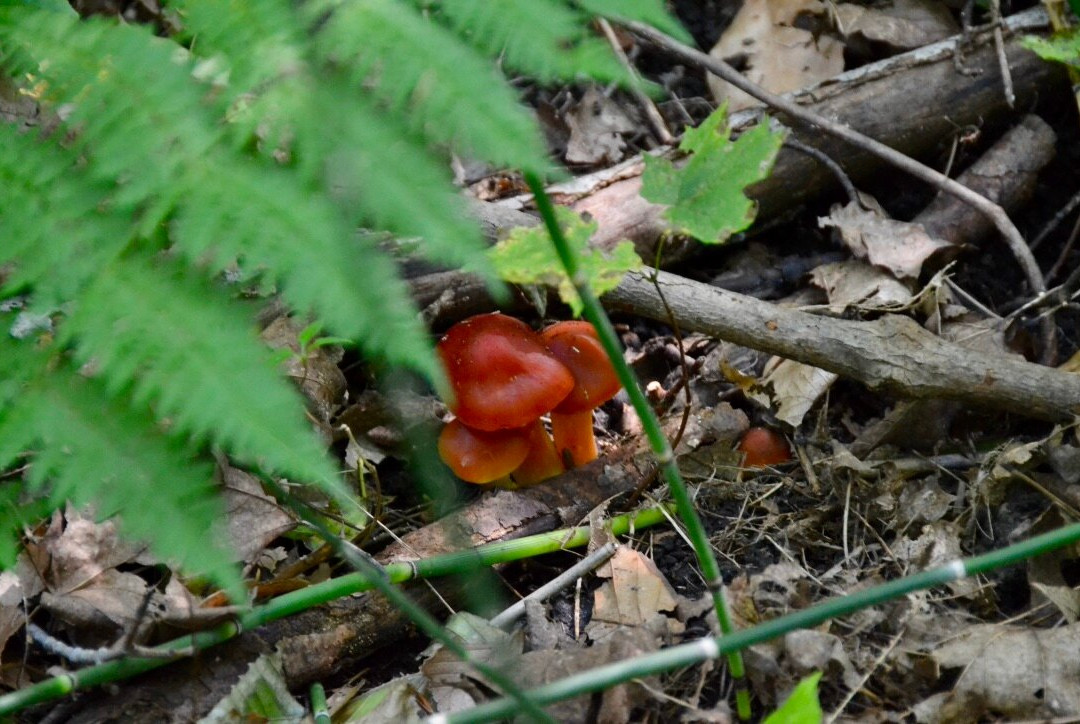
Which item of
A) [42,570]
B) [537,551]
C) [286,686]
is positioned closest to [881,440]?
[537,551]

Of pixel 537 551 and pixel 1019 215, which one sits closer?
pixel 537 551

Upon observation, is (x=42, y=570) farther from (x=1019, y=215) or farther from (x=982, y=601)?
(x=1019, y=215)

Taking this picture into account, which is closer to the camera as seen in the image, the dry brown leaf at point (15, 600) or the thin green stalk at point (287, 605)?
the thin green stalk at point (287, 605)

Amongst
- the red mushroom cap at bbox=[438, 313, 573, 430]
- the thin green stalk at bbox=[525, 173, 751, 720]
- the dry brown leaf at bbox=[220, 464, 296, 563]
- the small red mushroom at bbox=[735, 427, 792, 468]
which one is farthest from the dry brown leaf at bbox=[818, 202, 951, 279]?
the dry brown leaf at bbox=[220, 464, 296, 563]

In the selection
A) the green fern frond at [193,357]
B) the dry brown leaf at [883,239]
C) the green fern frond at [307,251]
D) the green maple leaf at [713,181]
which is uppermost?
the green fern frond at [307,251]

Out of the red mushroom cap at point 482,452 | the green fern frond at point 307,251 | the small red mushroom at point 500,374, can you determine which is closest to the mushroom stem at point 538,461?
the red mushroom cap at point 482,452

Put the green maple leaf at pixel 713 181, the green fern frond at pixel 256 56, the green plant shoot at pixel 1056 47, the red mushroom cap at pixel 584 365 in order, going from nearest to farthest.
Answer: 1. the green fern frond at pixel 256 56
2. the green maple leaf at pixel 713 181
3. the red mushroom cap at pixel 584 365
4. the green plant shoot at pixel 1056 47

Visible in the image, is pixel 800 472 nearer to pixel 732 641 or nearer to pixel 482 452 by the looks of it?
pixel 482 452

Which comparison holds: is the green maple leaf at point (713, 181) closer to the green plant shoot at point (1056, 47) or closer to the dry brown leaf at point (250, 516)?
the dry brown leaf at point (250, 516)
